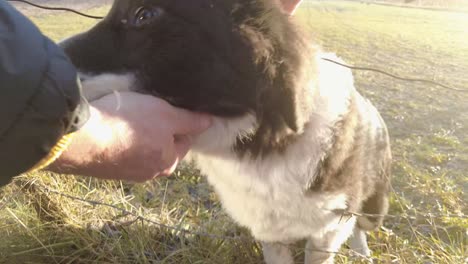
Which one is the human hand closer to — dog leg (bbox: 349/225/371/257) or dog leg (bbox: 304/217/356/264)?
dog leg (bbox: 304/217/356/264)

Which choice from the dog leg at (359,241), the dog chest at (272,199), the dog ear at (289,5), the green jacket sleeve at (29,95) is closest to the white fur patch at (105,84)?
the green jacket sleeve at (29,95)

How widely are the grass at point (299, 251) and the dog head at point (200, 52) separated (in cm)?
54

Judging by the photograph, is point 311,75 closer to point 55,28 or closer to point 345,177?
point 345,177

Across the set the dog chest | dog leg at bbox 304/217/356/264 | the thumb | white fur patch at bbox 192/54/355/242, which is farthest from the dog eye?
dog leg at bbox 304/217/356/264

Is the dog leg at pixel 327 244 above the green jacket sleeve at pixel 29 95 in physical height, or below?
below

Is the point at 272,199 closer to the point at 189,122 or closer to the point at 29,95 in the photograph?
the point at 189,122

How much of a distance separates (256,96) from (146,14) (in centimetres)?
53

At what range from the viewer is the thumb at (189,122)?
1595 millimetres

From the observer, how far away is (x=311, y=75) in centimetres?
184

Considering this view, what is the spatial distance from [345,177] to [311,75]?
0.64 metres

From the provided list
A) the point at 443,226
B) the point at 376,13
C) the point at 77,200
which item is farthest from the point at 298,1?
the point at 376,13

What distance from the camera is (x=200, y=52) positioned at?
1.56m

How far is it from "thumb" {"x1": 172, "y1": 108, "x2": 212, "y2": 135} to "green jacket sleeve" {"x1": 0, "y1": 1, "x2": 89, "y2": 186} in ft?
1.47

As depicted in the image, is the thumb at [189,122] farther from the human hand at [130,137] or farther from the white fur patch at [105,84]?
the white fur patch at [105,84]
